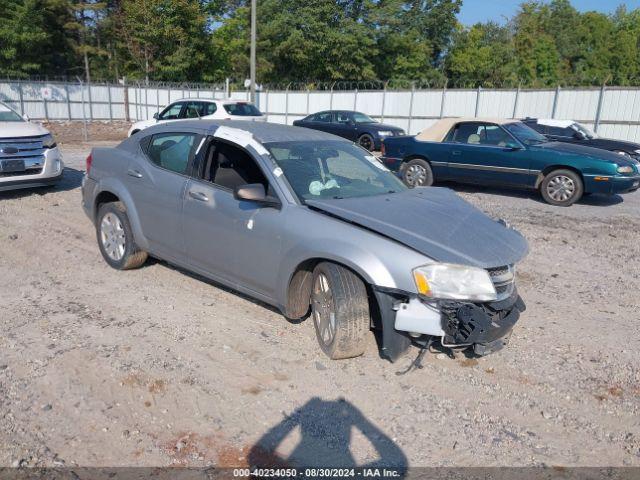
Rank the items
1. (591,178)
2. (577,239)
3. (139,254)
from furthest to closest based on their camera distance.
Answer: (591,178) < (577,239) < (139,254)

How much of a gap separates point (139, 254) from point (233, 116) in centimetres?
1180

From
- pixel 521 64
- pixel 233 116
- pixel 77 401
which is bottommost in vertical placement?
pixel 77 401

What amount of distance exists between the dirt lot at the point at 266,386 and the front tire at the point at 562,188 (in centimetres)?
481

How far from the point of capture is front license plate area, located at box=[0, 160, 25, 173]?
901 cm

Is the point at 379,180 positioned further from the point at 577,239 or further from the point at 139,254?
the point at 577,239

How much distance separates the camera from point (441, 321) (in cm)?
360

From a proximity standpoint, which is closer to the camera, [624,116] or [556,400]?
[556,400]

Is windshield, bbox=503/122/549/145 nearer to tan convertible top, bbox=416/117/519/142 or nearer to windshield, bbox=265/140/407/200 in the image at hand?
tan convertible top, bbox=416/117/519/142

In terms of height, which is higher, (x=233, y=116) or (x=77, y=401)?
(x=233, y=116)

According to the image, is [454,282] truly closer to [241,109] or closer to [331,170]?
[331,170]

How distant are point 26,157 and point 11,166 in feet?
1.02

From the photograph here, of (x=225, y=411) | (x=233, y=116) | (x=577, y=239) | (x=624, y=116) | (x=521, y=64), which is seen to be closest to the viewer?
(x=225, y=411)

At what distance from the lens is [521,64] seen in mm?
54469

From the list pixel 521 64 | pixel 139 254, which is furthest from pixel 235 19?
pixel 139 254
